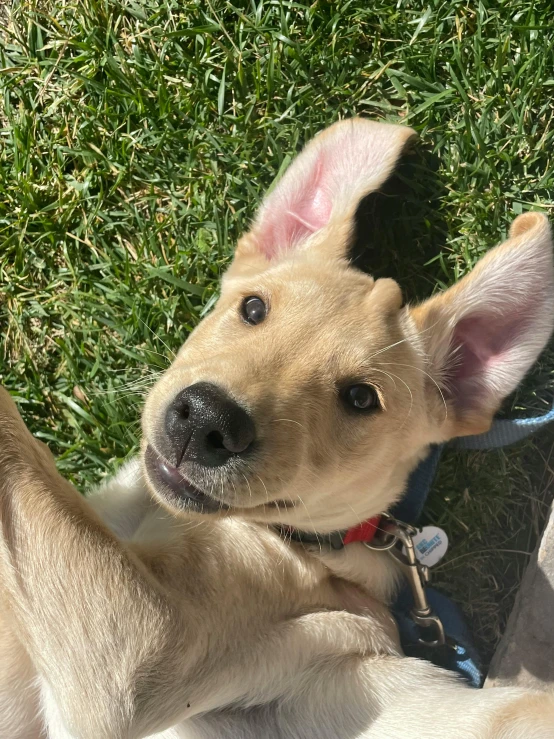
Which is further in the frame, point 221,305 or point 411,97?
point 411,97

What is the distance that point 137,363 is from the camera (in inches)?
165

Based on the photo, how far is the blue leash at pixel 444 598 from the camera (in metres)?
3.33

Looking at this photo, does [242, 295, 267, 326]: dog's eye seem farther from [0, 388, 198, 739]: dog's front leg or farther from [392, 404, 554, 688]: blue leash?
[392, 404, 554, 688]: blue leash

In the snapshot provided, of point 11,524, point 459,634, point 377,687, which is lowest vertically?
point 459,634

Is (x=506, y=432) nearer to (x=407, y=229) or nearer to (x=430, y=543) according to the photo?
(x=430, y=543)

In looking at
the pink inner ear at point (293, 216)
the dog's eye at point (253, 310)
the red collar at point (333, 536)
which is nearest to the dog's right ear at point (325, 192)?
the pink inner ear at point (293, 216)

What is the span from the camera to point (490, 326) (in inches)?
121

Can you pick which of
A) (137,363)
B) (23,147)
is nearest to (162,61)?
(23,147)

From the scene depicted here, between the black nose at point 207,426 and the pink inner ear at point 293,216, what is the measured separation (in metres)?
1.32

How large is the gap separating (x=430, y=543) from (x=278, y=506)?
126 cm

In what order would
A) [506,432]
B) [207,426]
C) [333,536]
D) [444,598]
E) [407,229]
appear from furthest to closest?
[407,229]
[444,598]
[506,432]
[333,536]
[207,426]

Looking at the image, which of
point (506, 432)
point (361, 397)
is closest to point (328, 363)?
point (361, 397)

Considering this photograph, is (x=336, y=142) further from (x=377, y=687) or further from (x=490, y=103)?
(x=377, y=687)

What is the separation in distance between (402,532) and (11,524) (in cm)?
178
